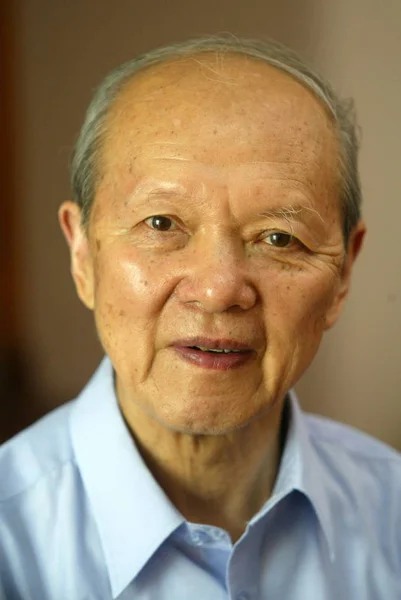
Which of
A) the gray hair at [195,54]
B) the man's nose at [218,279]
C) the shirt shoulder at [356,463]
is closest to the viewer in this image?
the man's nose at [218,279]

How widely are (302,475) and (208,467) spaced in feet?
0.48

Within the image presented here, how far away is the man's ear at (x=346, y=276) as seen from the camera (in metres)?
1.06

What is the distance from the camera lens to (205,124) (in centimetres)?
91

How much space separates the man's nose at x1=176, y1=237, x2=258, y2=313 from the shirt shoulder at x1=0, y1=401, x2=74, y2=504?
313mm

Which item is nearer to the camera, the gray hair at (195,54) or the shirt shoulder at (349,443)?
the gray hair at (195,54)

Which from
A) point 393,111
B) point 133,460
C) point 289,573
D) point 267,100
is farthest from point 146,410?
point 393,111

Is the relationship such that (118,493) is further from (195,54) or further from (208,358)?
(195,54)

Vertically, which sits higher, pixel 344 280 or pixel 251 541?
pixel 344 280

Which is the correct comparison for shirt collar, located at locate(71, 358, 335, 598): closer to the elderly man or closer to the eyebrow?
the elderly man

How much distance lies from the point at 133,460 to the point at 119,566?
0.47ft

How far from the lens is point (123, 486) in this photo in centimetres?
99

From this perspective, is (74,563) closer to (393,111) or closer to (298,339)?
(298,339)

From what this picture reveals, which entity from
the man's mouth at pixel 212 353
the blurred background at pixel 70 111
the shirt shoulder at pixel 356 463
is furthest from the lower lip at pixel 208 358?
the blurred background at pixel 70 111

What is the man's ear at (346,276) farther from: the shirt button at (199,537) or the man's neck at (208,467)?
the shirt button at (199,537)
